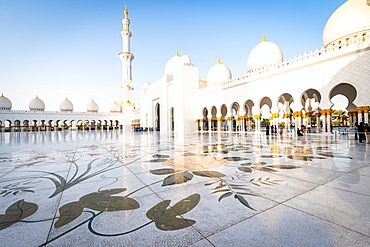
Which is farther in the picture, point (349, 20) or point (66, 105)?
point (66, 105)

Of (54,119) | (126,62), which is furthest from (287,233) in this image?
(54,119)

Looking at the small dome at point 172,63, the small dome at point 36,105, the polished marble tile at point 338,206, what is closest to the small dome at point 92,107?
the small dome at point 36,105

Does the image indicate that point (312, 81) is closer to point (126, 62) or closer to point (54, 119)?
point (126, 62)

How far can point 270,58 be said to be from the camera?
602 inches

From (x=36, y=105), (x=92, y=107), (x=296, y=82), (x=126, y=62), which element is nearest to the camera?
(x=296, y=82)

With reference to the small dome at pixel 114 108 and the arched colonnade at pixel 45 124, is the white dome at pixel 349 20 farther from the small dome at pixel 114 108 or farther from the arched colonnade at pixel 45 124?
the small dome at pixel 114 108

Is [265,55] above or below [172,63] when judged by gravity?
below

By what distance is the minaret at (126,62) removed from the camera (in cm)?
2708

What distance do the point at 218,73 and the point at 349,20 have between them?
11.1 meters

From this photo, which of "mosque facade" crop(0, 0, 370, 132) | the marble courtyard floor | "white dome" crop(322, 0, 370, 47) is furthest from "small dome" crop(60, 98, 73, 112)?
"white dome" crop(322, 0, 370, 47)

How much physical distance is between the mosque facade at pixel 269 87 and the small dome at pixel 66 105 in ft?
14.2

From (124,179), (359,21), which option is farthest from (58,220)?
(359,21)

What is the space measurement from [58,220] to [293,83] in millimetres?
13144

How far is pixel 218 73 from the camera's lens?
20.0 meters
